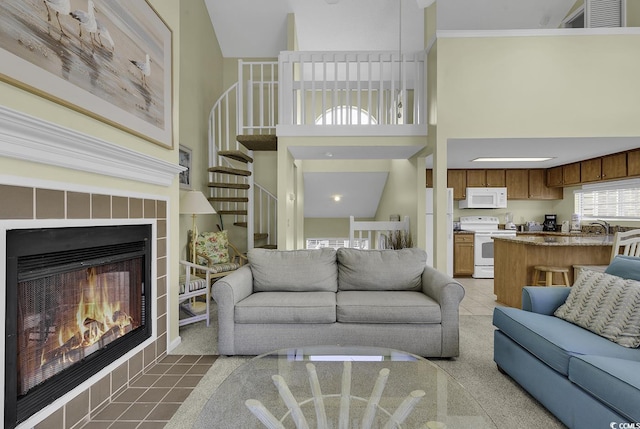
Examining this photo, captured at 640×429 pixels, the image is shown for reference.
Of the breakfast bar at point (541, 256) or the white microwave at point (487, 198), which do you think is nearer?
the breakfast bar at point (541, 256)

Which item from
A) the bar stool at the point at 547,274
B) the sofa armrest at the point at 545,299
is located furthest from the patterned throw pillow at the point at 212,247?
the bar stool at the point at 547,274

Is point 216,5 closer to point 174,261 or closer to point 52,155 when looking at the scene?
point 174,261

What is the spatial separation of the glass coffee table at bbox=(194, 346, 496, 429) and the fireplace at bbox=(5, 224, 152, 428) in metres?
0.86

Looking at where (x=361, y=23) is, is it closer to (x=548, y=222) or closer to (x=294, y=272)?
(x=294, y=272)

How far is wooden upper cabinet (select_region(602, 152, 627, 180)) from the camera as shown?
4.33 meters

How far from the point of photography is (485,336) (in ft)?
9.58

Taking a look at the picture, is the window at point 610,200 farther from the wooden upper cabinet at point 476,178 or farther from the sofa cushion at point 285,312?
the sofa cushion at point 285,312

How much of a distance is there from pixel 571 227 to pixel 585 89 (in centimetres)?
318

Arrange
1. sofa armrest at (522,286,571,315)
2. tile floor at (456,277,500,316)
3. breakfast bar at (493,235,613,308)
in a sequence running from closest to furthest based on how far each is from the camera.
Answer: sofa armrest at (522,286,571,315) < breakfast bar at (493,235,613,308) < tile floor at (456,277,500,316)

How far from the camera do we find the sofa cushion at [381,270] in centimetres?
288

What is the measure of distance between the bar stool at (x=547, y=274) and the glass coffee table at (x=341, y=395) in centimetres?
274

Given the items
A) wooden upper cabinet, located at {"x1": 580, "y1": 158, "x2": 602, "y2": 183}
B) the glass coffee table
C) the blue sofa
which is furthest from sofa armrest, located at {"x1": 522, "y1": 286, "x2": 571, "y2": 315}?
wooden upper cabinet, located at {"x1": 580, "y1": 158, "x2": 602, "y2": 183}

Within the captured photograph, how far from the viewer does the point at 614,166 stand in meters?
4.49

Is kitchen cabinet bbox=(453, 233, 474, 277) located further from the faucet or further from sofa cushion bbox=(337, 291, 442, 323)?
sofa cushion bbox=(337, 291, 442, 323)
